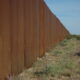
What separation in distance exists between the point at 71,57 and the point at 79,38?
5825mm

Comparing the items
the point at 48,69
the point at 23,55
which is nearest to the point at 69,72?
the point at 48,69

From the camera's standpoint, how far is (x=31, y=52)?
387 inches

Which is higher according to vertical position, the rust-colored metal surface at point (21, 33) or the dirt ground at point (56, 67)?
the rust-colored metal surface at point (21, 33)

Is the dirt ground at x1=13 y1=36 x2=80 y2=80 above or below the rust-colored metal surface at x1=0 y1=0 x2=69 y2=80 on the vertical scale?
below

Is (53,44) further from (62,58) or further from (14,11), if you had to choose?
(14,11)

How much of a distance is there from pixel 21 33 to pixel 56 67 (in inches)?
54.9

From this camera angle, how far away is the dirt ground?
8.48m

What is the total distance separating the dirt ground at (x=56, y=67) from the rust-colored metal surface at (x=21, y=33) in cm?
23

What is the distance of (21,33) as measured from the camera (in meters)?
9.00

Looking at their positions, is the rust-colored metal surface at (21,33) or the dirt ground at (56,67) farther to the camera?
the dirt ground at (56,67)

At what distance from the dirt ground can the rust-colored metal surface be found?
8.9 inches

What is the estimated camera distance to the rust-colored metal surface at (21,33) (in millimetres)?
7750

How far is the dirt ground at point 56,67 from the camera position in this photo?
8.48 metres

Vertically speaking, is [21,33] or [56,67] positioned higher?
[21,33]
